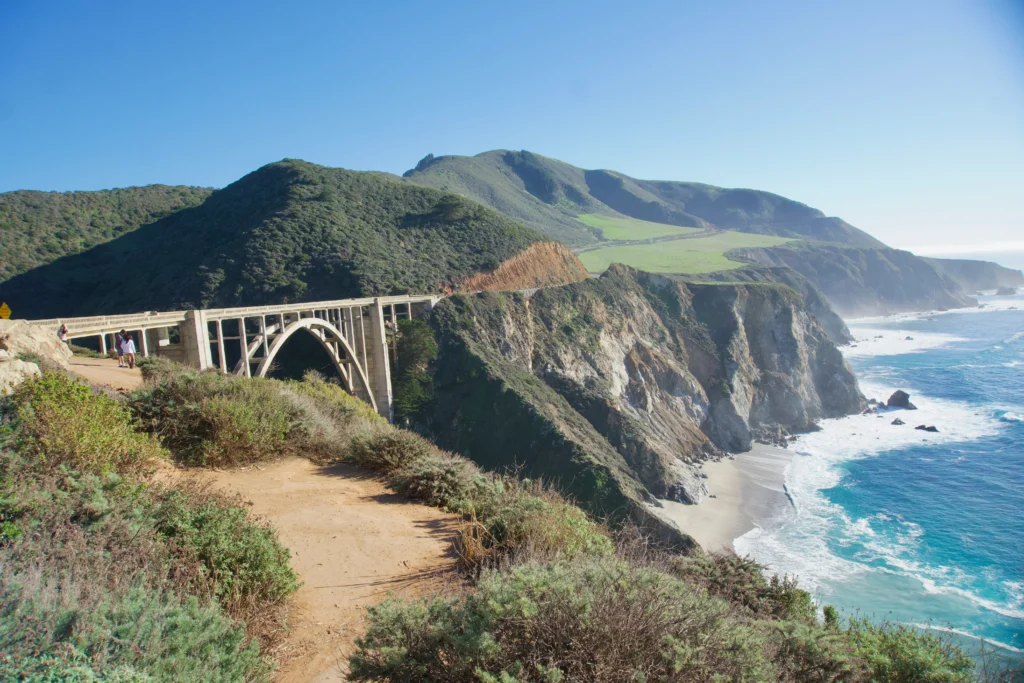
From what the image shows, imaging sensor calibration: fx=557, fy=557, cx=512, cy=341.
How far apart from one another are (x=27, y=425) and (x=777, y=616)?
30.5ft

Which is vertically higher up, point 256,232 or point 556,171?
point 556,171

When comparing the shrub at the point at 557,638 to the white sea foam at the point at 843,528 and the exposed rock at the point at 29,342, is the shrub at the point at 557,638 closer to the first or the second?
the exposed rock at the point at 29,342

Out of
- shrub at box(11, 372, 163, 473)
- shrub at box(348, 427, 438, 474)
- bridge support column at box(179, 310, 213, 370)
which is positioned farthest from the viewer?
bridge support column at box(179, 310, 213, 370)

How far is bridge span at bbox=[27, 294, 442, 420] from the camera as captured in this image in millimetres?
17484

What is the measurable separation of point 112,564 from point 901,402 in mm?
60819

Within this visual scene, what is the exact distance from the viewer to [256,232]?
142 feet

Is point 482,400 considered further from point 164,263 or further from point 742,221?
point 742,221

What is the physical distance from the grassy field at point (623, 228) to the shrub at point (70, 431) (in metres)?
112

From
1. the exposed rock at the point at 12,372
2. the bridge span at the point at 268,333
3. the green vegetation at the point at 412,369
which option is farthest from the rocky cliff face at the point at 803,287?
the exposed rock at the point at 12,372

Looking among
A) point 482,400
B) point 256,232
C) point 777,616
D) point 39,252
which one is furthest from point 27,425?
point 39,252

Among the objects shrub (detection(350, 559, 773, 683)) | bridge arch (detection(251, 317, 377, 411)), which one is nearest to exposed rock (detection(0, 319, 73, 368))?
shrub (detection(350, 559, 773, 683))

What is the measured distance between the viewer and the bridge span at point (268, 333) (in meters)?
17.5

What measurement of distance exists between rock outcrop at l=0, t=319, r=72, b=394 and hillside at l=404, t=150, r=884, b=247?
104 meters

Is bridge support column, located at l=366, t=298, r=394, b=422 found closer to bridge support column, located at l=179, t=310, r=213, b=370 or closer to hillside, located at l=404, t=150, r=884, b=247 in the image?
bridge support column, located at l=179, t=310, r=213, b=370
